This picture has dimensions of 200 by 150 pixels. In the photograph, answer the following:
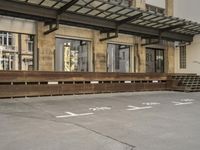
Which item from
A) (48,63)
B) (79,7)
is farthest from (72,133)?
(48,63)

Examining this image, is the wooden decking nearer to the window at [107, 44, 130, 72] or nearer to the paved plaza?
the window at [107, 44, 130, 72]

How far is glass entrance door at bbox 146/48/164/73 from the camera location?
25.5 meters

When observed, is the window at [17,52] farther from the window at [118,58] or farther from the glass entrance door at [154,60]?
the glass entrance door at [154,60]

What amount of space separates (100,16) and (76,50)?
3504 millimetres

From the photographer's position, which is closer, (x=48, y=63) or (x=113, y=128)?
(x=113, y=128)

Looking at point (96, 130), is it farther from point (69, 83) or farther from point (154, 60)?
point (154, 60)

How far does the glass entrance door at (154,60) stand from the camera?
25469 mm

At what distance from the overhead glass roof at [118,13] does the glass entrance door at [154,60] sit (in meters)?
3.09

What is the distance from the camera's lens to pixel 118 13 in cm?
1834

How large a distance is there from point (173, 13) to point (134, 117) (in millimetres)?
20118

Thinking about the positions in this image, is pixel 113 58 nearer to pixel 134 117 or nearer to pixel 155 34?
pixel 155 34

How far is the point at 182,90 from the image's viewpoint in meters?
22.1

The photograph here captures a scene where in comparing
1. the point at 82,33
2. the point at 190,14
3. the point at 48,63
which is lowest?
the point at 48,63

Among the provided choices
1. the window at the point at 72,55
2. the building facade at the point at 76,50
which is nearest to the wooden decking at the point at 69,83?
the building facade at the point at 76,50
